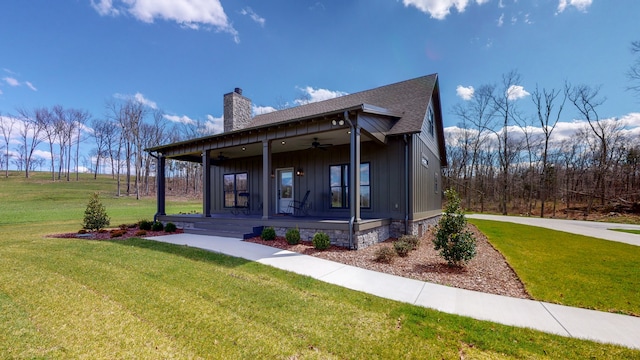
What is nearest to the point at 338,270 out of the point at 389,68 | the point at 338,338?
the point at 338,338

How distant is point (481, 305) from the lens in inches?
147

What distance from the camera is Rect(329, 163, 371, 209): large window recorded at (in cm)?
932

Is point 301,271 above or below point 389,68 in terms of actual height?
below

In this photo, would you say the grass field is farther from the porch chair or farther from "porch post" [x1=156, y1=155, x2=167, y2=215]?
"porch post" [x1=156, y1=155, x2=167, y2=215]

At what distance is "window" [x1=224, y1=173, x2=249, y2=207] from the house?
5cm

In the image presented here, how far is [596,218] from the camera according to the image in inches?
736

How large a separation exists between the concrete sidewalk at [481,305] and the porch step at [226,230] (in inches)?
99.8

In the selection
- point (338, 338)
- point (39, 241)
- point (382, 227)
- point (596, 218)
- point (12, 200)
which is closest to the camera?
point (338, 338)

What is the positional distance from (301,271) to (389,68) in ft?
47.0

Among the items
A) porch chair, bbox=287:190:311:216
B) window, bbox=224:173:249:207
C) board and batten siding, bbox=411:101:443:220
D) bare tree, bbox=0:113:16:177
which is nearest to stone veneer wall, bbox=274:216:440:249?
board and batten siding, bbox=411:101:443:220

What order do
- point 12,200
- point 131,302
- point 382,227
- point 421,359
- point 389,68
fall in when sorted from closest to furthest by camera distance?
point 421,359 < point 131,302 < point 382,227 < point 389,68 < point 12,200

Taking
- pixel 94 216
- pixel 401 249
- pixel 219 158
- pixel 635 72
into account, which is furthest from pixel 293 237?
pixel 635 72

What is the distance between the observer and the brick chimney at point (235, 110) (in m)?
13.1

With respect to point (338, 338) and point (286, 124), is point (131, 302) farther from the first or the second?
point (286, 124)
